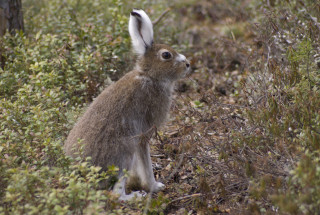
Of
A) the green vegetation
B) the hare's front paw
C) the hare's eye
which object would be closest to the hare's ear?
the hare's eye

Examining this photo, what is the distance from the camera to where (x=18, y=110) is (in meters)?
6.09

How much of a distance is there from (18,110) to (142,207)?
2.51m

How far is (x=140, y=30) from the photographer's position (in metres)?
6.04

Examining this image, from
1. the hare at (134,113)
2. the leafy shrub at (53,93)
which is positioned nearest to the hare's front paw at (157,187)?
the hare at (134,113)

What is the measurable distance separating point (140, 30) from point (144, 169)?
2.02m

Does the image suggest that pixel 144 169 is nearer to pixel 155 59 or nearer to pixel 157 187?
pixel 157 187

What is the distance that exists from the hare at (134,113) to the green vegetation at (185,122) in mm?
288

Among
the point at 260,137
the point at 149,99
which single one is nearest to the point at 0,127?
the point at 149,99

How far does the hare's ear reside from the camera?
5879mm

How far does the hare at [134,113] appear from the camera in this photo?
537cm

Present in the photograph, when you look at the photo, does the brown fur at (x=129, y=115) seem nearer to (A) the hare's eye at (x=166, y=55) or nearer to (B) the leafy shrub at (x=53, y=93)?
(A) the hare's eye at (x=166, y=55)

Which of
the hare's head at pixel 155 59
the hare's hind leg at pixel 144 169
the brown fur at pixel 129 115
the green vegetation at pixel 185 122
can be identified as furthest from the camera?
the hare's head at pixel 155 59

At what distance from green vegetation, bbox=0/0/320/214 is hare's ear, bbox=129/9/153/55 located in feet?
3.40

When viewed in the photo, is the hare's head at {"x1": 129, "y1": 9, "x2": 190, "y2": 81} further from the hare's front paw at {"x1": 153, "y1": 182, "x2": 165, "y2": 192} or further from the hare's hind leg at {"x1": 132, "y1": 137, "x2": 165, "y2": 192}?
the hare's front paw at {"x1": 153, "y1": 182, "x2": 165, "y2": 192}
